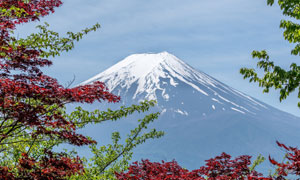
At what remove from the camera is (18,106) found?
5.09 meters

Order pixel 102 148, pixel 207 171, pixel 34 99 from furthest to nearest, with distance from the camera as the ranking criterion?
Result: 1. pixel 102 148
2. pixel 207 171
3. pixel 34 99

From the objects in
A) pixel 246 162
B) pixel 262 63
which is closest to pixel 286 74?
pixel 262 63

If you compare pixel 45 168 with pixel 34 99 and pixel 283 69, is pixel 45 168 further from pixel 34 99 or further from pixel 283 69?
pixel 283 69

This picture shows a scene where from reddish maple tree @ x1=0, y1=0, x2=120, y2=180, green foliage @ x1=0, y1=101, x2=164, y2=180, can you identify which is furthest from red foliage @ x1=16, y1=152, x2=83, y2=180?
green foliage @ x1=0, y1=101, x2=164, y2=180

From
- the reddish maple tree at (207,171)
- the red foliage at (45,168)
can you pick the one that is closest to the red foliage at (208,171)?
the reddish maple tree at (207,171)

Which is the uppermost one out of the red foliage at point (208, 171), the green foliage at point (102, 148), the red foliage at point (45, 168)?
the green foliage at point (102, 148)

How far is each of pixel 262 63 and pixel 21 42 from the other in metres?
6.39

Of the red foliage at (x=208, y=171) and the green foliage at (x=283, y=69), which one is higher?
the green foliage at (x=283, y=69)

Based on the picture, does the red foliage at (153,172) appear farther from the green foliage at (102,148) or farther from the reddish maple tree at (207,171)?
the green foliage at (102,148)

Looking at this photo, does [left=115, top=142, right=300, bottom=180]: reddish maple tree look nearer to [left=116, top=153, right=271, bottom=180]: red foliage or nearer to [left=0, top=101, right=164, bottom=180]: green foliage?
[left=116, top=153, right=271, bottom=180]: red foliage

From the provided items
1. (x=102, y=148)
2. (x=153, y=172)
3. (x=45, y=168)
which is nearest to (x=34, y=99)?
(x=45, y=168)

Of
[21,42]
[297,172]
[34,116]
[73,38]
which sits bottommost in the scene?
[297,172]

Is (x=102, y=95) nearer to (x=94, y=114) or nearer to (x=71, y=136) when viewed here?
(x=71, y=136)

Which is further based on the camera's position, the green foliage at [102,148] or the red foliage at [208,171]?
the green foliage at [102,148]
